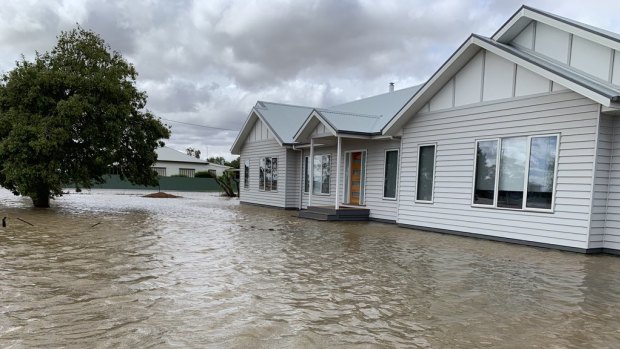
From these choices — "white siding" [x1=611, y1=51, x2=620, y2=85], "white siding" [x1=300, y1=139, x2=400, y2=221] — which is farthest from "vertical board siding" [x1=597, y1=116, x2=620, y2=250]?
"white siding" [x1=300, y1=139, x2=400, y2=221]

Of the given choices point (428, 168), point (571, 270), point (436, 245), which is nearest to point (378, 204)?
point (428, 168)

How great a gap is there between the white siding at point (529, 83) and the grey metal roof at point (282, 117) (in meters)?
10.4

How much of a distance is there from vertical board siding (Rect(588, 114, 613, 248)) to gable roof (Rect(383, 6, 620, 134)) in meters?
0.82

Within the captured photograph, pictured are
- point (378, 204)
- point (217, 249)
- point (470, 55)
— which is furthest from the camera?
Answer: point (378, 204)

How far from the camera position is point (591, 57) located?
352 inches

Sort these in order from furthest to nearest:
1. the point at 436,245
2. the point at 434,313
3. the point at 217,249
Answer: the point at 436,245
the point at 217,249
the point at 434,313

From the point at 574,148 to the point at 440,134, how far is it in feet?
12.0

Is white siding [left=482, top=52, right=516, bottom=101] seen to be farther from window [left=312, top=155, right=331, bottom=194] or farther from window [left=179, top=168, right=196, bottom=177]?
window [left=179, top=168, right=196, bottom=177]

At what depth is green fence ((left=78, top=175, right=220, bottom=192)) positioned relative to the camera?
38656mm

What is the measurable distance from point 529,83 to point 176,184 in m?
34.7

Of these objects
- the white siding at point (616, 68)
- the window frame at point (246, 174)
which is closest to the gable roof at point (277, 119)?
the window frame at point (246, 174)

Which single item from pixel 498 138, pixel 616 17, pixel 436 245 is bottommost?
pixel 436 245

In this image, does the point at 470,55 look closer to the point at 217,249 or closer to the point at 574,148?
the point at 574,148

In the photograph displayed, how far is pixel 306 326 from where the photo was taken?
414 centimetres
